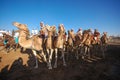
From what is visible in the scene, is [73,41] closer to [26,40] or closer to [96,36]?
[96,36]

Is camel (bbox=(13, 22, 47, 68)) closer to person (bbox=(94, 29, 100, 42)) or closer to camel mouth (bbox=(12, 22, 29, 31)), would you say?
camel mouth (bbox=(12, 22, 29, 31))

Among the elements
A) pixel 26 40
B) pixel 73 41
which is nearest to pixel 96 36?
pixel 73 41

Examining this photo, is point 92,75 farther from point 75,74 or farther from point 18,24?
point 18,24

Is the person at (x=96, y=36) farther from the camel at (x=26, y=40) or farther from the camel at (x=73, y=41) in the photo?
the camel at (x=26, y=40)

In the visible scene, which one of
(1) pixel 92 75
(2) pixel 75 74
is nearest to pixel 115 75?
(1) pixel 92 75

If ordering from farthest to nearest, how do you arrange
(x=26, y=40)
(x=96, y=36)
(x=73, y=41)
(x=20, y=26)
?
(x=96, y=36) → (x=73, y=41) → (x=26, y=40) → (x=20, y=26)

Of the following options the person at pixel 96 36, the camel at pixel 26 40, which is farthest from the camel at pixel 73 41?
the camel at pixel 26 40

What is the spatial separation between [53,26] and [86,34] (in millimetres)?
4161

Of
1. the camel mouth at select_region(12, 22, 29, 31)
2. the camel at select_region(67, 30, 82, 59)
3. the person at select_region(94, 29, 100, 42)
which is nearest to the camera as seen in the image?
the camel mouth at select_region(12, 22, 29, 31)

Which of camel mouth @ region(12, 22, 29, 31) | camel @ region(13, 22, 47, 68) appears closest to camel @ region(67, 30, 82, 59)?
camel @ region(13, 22, 47, 68)

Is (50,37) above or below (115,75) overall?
above

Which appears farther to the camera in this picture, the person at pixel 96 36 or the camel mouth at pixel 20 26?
the person at pixel 96 36

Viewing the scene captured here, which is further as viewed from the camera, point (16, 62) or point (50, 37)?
point (16, 62)

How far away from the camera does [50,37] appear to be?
924cm
